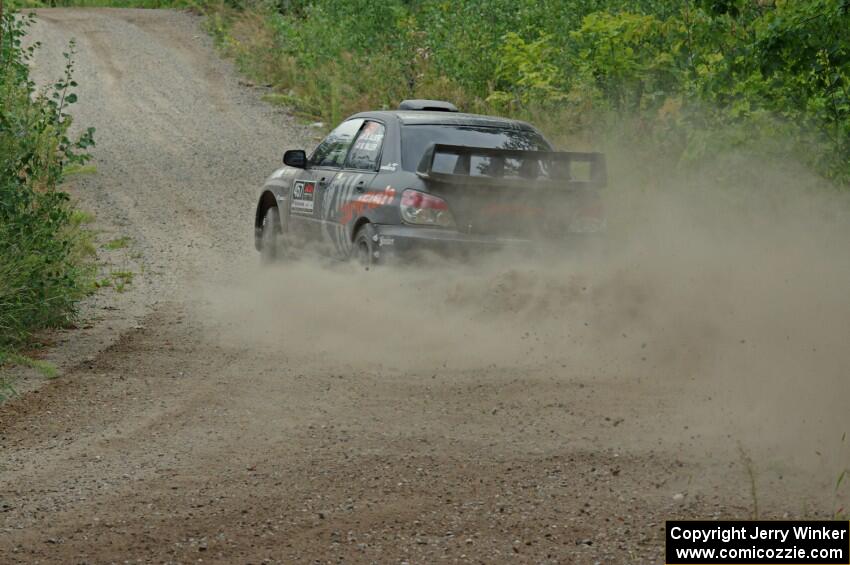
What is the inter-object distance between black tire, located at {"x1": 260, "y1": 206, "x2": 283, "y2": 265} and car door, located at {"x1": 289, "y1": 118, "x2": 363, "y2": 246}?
1.81 ft

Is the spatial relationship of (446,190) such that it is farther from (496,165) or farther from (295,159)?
(295,159)

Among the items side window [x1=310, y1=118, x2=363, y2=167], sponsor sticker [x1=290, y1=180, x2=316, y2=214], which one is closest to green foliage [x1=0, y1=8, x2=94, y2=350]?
sponsor sticker [x1=290, y1=180, x2=316, y2=214]

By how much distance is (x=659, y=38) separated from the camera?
15.9m

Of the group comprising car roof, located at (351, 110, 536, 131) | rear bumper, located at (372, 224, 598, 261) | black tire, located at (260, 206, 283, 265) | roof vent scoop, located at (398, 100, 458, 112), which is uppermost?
roof vent scoop, located at (398, 100, 458, 112)

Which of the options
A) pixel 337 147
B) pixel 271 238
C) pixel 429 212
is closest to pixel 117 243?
pixel 271 238

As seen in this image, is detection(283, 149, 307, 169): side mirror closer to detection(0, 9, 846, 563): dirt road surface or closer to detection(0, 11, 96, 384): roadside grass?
detection(0, 9, 846, 563): dirt road surface

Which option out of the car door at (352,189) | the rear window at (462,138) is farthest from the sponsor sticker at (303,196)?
the rear window at (462,138)

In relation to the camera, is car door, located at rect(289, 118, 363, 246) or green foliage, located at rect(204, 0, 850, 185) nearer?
green foliage, located at rect(204, 0, 850, 185)

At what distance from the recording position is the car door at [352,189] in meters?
11.1

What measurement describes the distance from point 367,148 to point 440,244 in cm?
170

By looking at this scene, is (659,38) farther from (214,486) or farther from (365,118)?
(214,486)

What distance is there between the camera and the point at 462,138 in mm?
11336

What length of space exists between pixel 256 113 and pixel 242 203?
25.8ft

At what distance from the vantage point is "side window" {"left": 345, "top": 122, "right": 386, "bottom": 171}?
1135 centimetres
